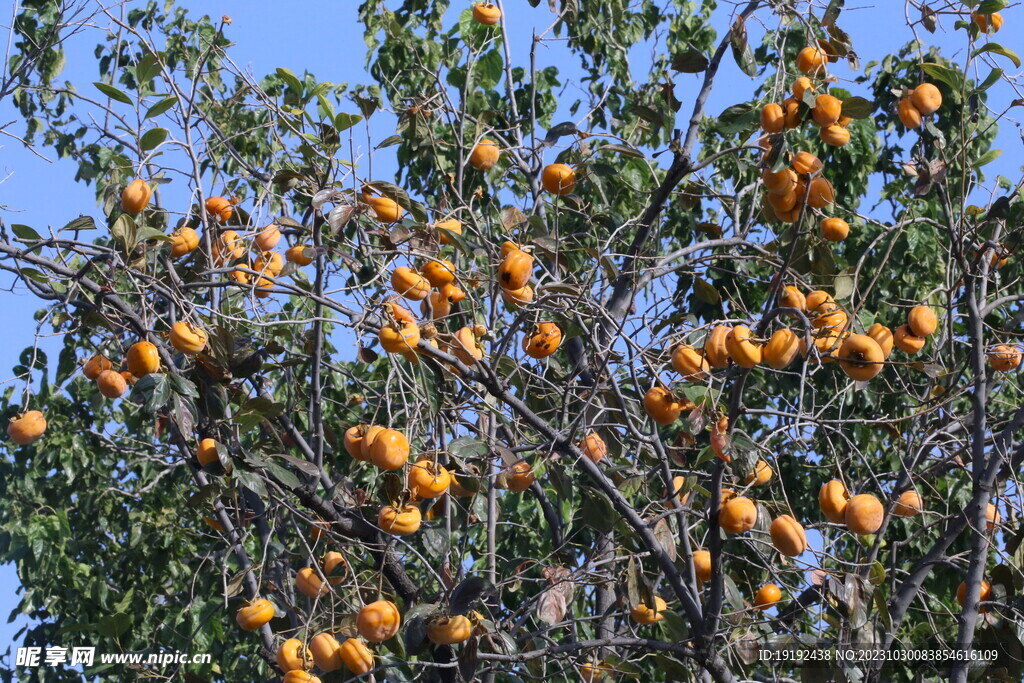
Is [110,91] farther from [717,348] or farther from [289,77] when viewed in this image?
[717,348]

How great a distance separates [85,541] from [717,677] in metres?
3.29

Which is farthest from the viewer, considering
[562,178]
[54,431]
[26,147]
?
[54,431]

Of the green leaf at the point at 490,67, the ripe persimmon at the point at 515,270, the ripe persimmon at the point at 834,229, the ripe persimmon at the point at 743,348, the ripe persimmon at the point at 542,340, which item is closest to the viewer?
the ripe persimmon at the point at 743,348

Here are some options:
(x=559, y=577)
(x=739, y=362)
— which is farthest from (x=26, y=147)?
(x=739, y=362)

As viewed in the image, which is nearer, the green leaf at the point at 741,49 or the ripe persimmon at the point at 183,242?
the green leaf at the point at 741,49

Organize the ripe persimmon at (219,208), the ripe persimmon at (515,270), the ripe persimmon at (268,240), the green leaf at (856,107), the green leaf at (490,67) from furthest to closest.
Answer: the green leaf at (490,67), the ripe persimmon at (219,208), the ripe persimmon at (268,240), the ripe persimmon at (515,270), the green leaf at (856,107)

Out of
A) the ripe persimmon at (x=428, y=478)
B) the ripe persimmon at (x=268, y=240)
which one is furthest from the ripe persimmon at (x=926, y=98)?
the ripe persimmon at (x=268, y=240)

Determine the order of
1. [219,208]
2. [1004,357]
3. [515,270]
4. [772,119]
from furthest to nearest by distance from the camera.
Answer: [219,208]
[1004,357]
[515,270]
[772,119]

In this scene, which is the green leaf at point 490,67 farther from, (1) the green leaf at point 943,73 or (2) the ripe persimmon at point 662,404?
(2) the ripe persimmon at point 662,404

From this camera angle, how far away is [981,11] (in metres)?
2.59

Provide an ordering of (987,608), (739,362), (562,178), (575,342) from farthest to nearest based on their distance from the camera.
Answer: (575,342)
(562,178)
(987,608)
(739,362)

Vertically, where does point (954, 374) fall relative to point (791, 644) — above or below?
above

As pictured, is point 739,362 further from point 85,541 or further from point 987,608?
point 85,541

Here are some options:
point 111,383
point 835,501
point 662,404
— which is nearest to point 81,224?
point 111,383
